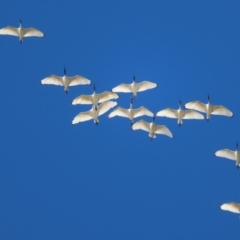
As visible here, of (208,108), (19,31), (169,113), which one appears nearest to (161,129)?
(169,113)

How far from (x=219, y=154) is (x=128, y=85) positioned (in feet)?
18.3

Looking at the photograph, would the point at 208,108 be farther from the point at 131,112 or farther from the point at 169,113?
the point at 131,112

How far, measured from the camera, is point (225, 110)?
6022 centimetres

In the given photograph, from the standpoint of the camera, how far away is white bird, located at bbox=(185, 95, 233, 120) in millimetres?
60250

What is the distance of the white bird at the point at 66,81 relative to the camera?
5891 cm

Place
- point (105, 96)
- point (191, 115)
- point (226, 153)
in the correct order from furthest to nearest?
point (226, 153) → point (191, 115) → point (105, 96)

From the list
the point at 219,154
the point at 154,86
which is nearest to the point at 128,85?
the point at 154,86

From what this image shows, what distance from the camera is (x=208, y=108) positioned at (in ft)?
198

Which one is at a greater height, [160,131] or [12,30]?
[12,30]

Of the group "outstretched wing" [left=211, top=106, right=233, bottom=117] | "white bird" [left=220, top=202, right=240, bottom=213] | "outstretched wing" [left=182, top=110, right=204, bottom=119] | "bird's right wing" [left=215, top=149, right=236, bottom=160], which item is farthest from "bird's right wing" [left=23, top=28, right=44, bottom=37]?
"white bird" [left=220, top=202, right=240, bottom=213]

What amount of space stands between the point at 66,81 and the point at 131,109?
11.6 feet

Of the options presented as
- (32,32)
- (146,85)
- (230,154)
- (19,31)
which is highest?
(19,31)

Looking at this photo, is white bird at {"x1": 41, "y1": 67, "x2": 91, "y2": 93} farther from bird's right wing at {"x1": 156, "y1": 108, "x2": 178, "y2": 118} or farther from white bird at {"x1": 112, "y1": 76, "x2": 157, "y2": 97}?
bird's right wing at {"x1": 156, "y1": 108, "x2": 178, "y2": 118}

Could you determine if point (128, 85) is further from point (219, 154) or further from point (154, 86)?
point (219, 154)
